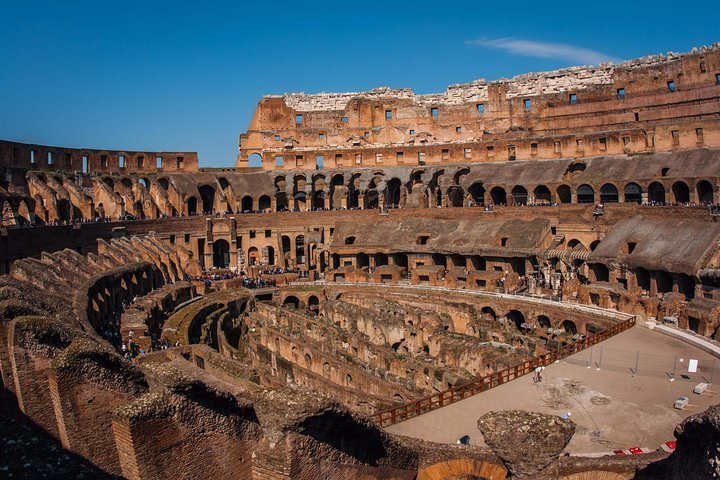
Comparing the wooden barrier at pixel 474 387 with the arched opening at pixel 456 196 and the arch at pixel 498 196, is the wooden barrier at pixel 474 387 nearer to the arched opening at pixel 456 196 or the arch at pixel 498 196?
the arch at pixel 498 196

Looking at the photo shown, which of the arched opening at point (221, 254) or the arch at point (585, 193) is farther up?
the arch at point (585, 193)

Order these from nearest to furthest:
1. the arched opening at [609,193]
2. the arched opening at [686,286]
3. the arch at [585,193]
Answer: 1. the arched opening at [686,286]
2. the arched opening at [609,193]
3. the arch at [585,193]

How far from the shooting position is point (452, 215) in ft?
147

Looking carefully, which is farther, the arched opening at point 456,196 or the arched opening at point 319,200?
the arched opening at point 319,200

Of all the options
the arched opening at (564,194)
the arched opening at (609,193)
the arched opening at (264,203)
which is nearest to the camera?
the arched opening at (609,193)

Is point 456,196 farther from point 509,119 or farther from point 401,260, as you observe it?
point 401,260

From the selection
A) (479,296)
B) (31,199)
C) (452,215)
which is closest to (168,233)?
(31,199)

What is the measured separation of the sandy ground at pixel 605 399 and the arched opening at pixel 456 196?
29.3 metres

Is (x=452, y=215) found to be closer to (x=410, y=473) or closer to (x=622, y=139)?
(x=622, y=139)

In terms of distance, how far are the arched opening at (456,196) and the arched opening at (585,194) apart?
9.88m

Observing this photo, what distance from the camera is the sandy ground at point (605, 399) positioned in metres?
14.8

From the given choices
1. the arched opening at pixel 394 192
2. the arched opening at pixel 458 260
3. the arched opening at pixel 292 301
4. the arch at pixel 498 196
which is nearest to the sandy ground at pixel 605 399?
the arched opening at pixel 458 260

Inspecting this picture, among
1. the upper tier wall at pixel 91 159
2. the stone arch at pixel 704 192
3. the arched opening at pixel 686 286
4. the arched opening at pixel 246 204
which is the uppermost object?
the upper tier wall at pixel 91 159

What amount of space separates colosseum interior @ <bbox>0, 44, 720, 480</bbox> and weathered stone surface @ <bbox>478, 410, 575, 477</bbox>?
32mm
